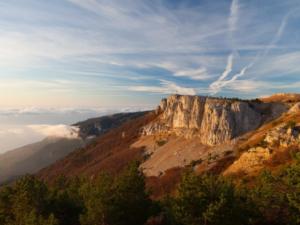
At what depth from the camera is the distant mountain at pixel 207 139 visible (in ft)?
290

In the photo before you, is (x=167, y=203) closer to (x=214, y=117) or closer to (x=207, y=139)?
(x=207, y=139)

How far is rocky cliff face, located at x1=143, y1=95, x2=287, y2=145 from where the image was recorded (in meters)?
115

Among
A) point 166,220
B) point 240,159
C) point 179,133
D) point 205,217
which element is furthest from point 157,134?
point 205,217

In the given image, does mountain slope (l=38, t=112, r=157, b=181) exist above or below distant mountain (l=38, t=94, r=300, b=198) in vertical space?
below

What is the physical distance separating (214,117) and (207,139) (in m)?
7.85

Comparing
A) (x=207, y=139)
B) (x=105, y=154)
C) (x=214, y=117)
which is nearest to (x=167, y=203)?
(x=207, y=139)

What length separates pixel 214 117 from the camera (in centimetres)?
11869

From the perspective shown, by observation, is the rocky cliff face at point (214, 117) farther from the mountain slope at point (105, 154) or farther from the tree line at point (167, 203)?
the tree line at point (167, 203)

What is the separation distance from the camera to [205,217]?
36.5 metres

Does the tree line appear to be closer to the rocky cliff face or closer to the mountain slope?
the rocky cliff face

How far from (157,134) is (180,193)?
110 m

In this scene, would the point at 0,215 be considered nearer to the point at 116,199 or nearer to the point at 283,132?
the point at 116,199

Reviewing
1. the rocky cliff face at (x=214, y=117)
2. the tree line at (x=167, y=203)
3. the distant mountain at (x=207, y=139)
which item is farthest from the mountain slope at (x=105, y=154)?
the tree line at (x=167, y=203)

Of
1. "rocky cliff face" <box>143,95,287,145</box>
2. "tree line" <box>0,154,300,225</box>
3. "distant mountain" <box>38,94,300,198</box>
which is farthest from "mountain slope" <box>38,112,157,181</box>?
"tree line" <box>0,154,300,225</box>
